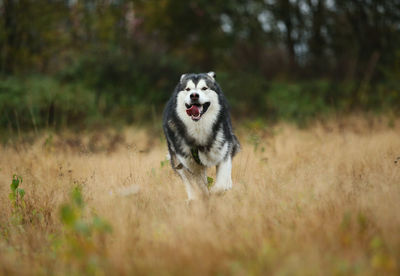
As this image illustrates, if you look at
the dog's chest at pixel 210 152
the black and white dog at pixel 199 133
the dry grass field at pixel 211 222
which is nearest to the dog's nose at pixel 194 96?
the black and white dog at pixel 199 133

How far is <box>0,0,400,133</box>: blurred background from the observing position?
9766 millimetres

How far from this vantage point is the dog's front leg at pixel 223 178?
144 inches

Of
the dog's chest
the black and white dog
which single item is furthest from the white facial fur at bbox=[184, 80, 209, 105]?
the dog's chest

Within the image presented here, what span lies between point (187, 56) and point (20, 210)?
1314cm

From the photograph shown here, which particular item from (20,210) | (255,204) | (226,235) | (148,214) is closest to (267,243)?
(226,235)

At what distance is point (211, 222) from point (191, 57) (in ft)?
45.8

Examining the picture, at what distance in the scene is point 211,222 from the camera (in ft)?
8.87

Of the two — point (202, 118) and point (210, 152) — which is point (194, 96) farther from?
point (210, 152)

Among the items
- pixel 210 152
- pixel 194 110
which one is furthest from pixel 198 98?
pixel 210 152

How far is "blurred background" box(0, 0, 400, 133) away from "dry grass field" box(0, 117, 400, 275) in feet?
12.9

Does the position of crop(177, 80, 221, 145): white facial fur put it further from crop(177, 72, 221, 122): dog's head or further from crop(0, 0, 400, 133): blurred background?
crop(0, 0, 400, 133): blurred background

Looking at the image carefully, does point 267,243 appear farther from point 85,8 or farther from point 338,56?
point 338,56

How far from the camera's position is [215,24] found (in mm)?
15836

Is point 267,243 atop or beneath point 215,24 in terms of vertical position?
beneath
